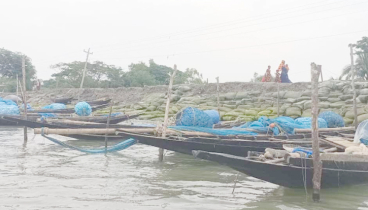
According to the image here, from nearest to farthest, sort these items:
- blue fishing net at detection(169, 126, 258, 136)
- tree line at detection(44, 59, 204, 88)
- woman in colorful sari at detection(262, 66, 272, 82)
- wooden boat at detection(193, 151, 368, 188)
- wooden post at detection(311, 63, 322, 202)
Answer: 1. wooden post at detection(311, 63, 322, 202)
2. wooden boat at detection(193, 151, 368, 188)
3. blue fishing net at detection(169, 126, 258, 136)
4. woman in colorful sari at detection(262, 66, 272, 82)
5. tree line at detection(44, 59, 204, 88)

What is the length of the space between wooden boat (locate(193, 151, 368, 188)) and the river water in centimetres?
22

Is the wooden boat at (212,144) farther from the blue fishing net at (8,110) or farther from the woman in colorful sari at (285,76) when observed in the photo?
the woman in colorful sari at (285,76)

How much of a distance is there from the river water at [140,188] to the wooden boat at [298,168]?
222 mm

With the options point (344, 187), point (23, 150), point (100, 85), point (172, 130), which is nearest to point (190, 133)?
point (172, 130)

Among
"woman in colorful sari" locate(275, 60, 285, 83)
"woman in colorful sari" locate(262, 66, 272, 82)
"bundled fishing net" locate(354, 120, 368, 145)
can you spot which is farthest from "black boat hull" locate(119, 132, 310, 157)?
"woman in colorful sari" locate(262, 66, 272, 82)

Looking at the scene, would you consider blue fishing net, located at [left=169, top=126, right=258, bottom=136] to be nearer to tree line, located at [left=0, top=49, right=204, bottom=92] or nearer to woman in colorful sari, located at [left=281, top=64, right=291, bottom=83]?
woman in colorful sari, located at [left=281, top=64, right=291, bottom=83]

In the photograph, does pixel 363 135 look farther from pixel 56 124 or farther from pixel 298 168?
pixel 56 124

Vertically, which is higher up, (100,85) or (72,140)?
(100,85)

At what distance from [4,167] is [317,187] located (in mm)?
6129

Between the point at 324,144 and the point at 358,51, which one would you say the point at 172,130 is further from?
the point at 358,51

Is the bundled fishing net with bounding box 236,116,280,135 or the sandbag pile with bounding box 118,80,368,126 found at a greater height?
the sandbag pile with bounding box 118,80,368,126

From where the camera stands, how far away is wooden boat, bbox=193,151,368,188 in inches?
236

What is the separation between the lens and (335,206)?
5766 millimetres

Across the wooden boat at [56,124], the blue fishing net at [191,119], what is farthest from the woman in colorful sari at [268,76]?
the blue fishing net at [191,119]
